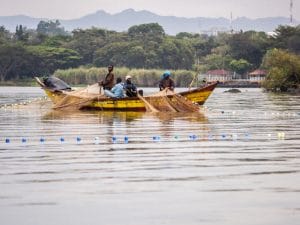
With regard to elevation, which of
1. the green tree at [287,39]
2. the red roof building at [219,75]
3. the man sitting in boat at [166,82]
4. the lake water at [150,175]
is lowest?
the red roof building at [219,75]

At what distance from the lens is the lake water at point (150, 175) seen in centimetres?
1359

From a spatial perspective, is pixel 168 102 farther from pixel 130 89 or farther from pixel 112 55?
pixel 112 55

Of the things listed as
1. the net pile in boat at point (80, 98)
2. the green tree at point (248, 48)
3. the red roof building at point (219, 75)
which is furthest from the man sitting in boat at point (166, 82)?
the green tree at point (248, 48)

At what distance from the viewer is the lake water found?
44.6 ft

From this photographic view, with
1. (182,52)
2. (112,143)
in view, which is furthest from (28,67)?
(112,143)

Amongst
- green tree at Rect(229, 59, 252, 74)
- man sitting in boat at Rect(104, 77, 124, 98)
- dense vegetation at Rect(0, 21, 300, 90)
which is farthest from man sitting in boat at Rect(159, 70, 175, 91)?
green tree at Rect(229, 59, 252, 74)

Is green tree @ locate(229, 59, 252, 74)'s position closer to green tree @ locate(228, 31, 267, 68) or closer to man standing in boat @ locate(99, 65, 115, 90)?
green tree @ locate(228, 31, 267, 68)

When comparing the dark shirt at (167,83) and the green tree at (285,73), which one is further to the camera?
the green tree at (285,73)

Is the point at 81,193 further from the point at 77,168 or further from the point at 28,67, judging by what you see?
the point at 28,67

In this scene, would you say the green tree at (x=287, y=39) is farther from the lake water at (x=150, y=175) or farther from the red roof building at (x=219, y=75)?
the lake water at (x=150, y=175)

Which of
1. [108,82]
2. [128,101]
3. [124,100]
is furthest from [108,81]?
[128,101]

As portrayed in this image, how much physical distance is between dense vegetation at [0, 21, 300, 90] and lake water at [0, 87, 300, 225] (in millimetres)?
111035

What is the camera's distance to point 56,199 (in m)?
14.7

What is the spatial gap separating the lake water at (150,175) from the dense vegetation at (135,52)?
111035 mm
